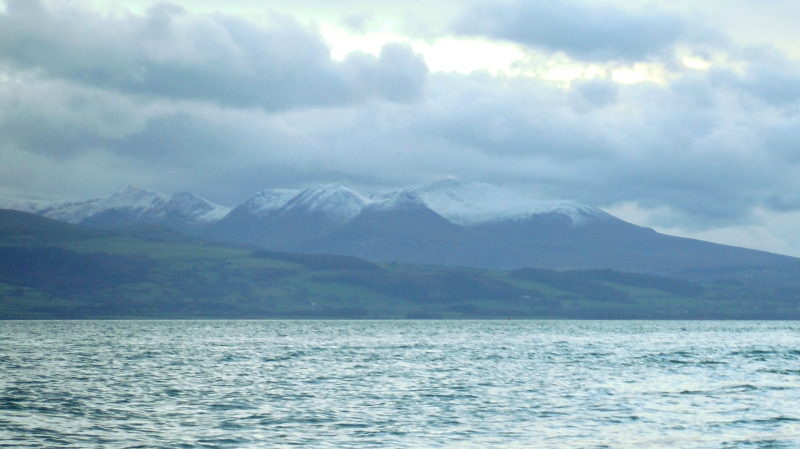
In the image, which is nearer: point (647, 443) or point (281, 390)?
point (647, 443)

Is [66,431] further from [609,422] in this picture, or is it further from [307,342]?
[307,342]

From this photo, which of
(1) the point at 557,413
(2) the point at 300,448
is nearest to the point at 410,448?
(2) the point at 300,448

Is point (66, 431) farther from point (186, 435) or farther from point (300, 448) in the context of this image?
point (300, 448)

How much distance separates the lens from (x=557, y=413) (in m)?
63.9

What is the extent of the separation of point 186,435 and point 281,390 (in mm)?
25816

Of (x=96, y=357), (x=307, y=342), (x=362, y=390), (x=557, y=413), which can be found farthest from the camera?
(x=307, y=342)

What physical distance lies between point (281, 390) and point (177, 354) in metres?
57.9

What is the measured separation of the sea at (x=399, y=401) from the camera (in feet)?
175

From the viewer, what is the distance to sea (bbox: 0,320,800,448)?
175 ft

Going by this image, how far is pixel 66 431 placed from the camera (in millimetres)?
55406

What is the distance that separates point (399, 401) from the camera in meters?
71.5

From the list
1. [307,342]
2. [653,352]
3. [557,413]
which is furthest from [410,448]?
[307,342]

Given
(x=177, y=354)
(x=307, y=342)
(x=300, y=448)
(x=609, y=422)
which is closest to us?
(x=300, y=448)

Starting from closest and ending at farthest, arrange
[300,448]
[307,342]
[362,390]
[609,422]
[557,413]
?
[300,448], [609,422], [557,413], [362,390], [307,342]
